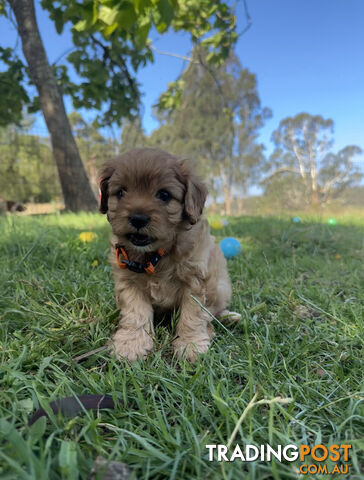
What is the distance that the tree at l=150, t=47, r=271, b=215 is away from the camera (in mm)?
31688

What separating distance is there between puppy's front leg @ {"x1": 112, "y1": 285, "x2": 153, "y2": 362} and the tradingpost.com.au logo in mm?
730

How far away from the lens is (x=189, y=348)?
165 centimetres

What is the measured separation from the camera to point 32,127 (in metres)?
10.9

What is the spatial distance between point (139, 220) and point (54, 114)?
6828 mm

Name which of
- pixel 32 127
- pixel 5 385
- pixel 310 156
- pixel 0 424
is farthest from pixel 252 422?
pixel 310 156

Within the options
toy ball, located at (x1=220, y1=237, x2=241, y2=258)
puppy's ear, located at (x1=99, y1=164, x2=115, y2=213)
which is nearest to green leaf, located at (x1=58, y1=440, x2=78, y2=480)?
puppy's ear, located at (x1=99, y1=164, x2=115, y2=213)

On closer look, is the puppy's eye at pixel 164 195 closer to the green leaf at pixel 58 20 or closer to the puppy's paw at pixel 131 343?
the puppy's paw at pixel 131 343

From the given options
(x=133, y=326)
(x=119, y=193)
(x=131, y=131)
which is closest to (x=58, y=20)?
(x=119, y=193)

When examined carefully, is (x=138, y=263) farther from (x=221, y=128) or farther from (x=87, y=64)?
(x=221, y=128)

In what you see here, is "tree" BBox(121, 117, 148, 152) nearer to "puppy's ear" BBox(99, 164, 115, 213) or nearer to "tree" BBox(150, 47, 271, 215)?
"puppy's ear" BBox(99, 164, 115, 213)

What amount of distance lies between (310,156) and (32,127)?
112 feet

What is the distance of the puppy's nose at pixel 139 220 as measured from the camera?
5.23 ft

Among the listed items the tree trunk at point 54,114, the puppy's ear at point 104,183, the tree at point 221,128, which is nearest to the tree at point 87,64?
the tree trunk at point 54,114

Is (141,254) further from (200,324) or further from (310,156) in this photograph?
Result: (310,156)
